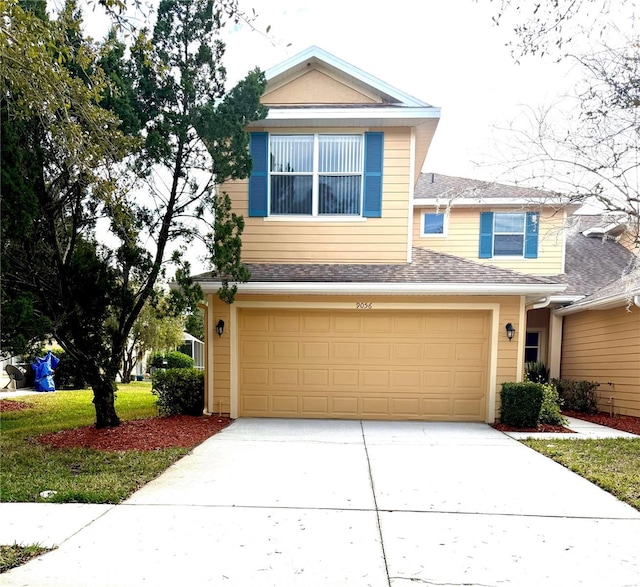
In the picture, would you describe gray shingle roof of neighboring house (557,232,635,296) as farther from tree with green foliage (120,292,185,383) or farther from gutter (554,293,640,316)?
tree with green foliage (120,292,185,383)

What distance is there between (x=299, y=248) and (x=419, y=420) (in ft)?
12.9

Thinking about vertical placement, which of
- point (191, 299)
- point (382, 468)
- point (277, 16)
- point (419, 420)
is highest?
point (277, 16)

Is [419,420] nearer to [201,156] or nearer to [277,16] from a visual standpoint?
[201,156]

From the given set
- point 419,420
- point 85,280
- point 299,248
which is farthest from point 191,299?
point 419,420

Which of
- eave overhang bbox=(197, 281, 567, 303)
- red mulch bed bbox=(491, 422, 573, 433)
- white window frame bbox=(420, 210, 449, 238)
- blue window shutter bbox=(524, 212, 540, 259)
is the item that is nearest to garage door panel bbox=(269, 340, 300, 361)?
eave overhang bbox=(197, 281, 567, 303)

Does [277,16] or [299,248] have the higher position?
[277,16]

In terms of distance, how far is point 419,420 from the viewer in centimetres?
808

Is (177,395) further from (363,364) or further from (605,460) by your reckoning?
(605,460)

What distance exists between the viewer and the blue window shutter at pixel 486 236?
40.7 feet

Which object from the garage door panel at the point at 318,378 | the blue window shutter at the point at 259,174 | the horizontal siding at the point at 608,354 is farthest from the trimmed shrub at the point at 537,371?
the blue window shutter at the point at 259,174

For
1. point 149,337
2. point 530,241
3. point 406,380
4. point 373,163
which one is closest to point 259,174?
point 373,163

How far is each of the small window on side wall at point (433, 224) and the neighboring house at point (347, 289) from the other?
386 cm

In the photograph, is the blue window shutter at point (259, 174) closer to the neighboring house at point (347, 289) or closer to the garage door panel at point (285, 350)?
the neighboring house at point (347, 289)

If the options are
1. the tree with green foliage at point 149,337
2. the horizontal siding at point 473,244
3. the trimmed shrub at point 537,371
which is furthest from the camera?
the tree with green foliage at point 149,337
